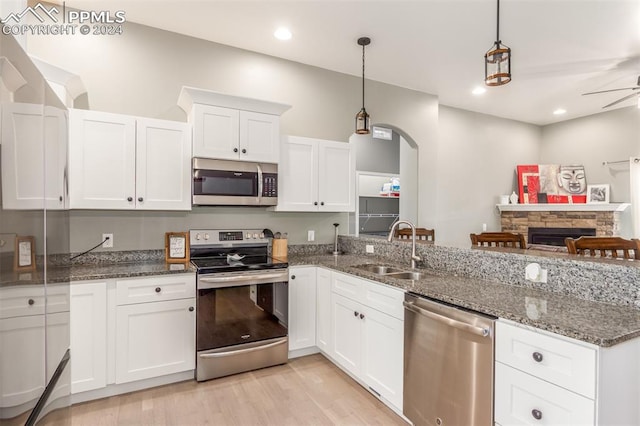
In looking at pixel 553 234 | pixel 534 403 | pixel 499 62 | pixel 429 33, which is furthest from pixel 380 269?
pixel 553 234

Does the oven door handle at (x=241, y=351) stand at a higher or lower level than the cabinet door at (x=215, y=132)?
lower

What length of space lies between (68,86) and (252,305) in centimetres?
217

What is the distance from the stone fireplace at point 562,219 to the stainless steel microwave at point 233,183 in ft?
15.5

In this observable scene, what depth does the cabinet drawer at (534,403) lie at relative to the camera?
130cm

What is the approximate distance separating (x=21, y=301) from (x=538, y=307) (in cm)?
197

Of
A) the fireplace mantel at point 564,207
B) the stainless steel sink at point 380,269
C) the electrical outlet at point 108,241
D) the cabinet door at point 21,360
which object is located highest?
the fireplace mantel at point 564,207

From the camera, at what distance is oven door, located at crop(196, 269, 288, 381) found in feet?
8.82

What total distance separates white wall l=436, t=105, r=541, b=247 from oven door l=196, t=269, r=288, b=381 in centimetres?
303

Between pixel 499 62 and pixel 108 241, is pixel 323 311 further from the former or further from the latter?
pixel 499 62

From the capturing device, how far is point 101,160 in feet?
8.62

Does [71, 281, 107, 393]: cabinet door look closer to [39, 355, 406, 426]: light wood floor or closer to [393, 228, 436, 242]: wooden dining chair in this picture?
[39, 355, 406, 426]: light wood floor

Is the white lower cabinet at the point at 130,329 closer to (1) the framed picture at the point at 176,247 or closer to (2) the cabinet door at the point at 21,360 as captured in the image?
(1) the framed picture at the point at 176,247

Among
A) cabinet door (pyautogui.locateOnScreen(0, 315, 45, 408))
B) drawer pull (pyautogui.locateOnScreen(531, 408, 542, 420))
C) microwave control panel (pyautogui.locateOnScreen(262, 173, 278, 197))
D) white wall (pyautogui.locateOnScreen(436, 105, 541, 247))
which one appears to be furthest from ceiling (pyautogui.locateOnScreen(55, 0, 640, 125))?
drawer pull (pyautogui.locateOnScreen(531, 408, 542, 420))

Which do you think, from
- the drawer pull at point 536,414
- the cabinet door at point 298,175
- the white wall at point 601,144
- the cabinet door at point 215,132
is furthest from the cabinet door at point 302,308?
the white wall at point 601,144
